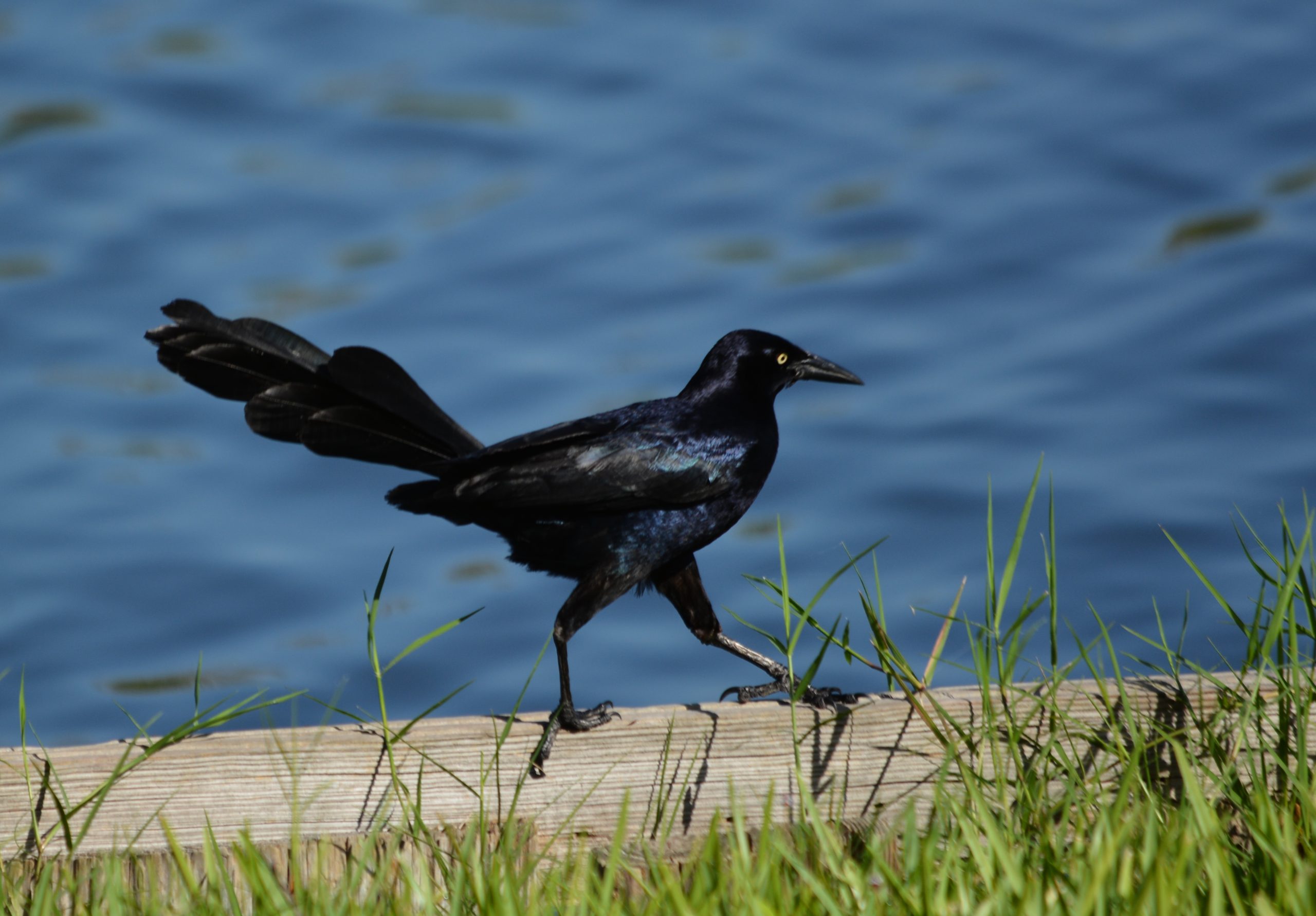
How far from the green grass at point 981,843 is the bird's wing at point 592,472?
0.74 metres

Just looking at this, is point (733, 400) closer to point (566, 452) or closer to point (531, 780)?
point (566, 452)

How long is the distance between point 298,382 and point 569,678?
3.47 ft

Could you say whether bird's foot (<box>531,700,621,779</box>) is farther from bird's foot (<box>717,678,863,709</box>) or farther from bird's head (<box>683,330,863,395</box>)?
bird's head (<box>683,330,863,395</box>)

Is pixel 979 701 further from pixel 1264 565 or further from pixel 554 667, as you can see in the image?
pixel 554 667

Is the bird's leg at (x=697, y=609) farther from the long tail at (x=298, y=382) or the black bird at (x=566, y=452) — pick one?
the long tail at (x=298, y=382)

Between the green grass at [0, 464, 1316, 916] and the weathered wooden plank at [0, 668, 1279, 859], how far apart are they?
0.12 ft

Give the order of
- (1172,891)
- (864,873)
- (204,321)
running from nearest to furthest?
(1172,891) → (864,873) → (204,321)

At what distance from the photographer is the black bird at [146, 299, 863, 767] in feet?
12.4

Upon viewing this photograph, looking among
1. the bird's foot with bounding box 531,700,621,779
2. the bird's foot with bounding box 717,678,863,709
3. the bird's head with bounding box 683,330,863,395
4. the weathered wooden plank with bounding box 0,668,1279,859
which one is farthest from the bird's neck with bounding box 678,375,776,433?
the weathered wooden plank with bounding box 0,668,1279,859

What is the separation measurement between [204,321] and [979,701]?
2.18m

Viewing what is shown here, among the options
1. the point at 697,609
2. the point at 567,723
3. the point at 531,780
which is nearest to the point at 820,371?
the point at 697,609

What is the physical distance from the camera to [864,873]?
99.3 inches

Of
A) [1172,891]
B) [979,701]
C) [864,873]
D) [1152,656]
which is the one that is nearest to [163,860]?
[864,873]

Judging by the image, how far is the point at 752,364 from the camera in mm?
4184
